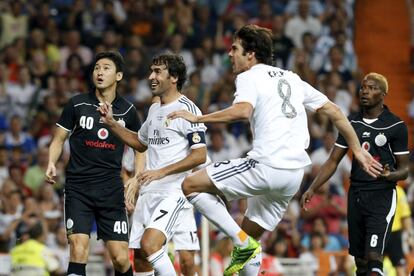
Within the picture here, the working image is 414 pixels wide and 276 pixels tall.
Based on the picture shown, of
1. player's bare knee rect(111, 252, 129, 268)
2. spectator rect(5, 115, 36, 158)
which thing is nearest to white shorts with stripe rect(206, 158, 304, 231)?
player's bare knee rect(111, 252, 129, 268)

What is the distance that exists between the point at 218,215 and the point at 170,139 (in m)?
1.08

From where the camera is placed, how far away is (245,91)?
33.0ft

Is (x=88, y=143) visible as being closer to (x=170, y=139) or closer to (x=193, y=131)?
(x=170, y=139)

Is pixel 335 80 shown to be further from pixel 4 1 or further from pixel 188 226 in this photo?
pixel 188 226

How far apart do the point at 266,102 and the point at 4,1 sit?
1134 centimetres

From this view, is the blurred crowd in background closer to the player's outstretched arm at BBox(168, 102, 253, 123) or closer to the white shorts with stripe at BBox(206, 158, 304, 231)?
the white shorts with stripe at BBox(206, 158, 304, 231)

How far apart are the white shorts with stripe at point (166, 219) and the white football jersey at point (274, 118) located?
1.13m

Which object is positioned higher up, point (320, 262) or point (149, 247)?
point (149, 247)

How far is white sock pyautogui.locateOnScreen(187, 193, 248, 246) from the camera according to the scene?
1036 centimetres

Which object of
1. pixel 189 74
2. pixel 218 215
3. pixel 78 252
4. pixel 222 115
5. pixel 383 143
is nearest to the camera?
pixel 222 115

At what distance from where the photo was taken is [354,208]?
39.1 feet

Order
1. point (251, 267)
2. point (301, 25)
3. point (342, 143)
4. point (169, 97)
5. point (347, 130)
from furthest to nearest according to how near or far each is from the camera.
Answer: point (301, 25)
point (342, 143)
point (169, 97)
point (347, 130)
point (251, 267)

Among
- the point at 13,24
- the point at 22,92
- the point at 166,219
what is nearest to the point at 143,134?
the point at 166,219

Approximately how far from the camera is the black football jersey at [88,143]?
1146cm
